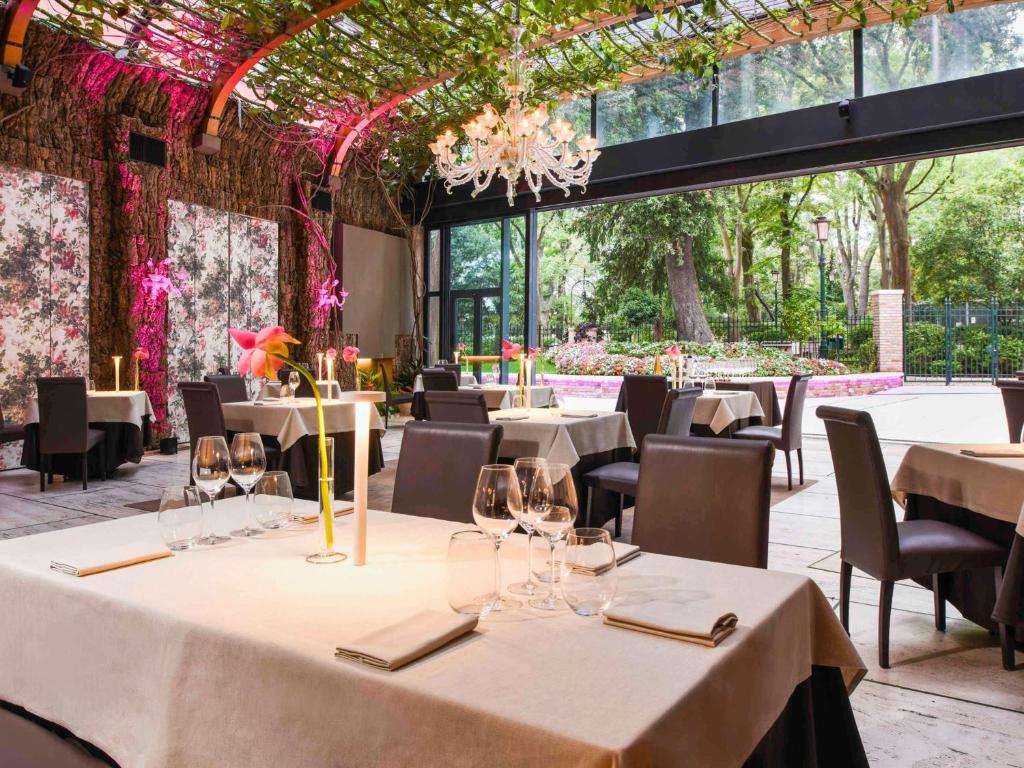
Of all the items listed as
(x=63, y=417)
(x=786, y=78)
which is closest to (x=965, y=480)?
(x=63, y=417)

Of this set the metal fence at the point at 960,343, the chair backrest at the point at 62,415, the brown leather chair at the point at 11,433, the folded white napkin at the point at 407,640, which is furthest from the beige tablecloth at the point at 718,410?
the metal fence at the point at 960,343

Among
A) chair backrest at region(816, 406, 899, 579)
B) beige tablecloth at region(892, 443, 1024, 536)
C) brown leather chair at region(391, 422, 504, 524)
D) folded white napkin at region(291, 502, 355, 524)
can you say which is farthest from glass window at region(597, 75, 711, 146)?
folded white napkin at region(291, 502, 355, 524)

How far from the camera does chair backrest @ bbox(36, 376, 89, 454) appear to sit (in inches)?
234

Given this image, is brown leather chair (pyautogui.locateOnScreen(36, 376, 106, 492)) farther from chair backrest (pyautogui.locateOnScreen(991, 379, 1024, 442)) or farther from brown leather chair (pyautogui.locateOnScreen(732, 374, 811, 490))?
chair backrest (pyautogui.locateOnScreen(991, 379, 1024, 442))

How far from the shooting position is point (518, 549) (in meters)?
1.64

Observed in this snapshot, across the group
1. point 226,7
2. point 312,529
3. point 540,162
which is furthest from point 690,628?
point 226,7

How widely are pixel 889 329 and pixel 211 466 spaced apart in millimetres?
16282

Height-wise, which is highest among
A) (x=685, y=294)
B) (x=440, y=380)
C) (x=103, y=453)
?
(x=685, y=294)

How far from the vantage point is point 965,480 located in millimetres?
2756

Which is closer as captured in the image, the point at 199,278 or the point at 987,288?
the point at 199,278

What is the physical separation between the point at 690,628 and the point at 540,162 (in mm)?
5904

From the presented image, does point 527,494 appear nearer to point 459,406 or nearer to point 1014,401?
point 459,406

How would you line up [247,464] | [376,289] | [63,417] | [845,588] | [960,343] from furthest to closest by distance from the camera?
[960,343], [376,289], [63,417], [845,588], [247,464]

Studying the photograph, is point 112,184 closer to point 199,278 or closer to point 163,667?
point 199,278
